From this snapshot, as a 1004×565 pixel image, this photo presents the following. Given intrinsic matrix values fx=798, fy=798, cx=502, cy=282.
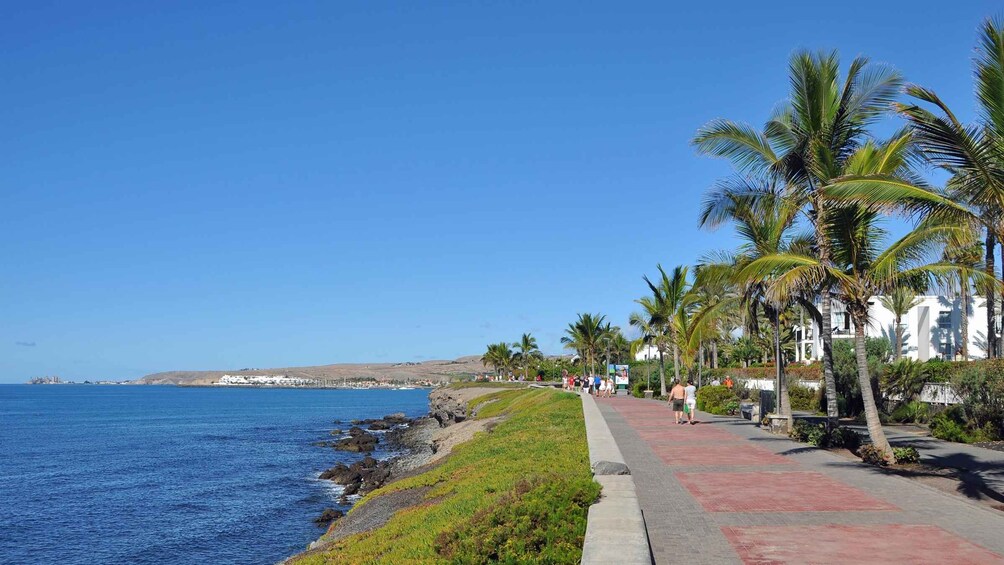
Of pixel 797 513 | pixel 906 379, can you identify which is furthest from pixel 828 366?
pixel 906 379

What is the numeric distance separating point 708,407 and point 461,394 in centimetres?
4422

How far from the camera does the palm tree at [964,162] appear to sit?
11.4 meters

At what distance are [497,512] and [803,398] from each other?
29.1 metres

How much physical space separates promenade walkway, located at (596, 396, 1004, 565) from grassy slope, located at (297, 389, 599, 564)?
1.06 meters

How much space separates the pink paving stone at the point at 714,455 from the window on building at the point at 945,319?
41.3m

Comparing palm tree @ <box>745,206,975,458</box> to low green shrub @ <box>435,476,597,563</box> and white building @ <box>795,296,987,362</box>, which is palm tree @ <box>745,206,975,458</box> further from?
white building @ <box>795,296,987,362</box>

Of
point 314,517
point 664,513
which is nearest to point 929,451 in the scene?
point 664,513

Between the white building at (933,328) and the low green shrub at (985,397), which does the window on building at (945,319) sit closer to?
the white building at (933,328)

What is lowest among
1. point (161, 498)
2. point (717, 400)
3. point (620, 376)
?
point (161, 498)

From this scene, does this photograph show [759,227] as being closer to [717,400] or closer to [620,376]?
[717,400]

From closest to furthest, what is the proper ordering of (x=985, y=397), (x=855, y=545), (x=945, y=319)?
1. (x=855, y=545)
2. (x=985, y=397)
3. (x=945, y=319)

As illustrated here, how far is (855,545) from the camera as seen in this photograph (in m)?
9.02

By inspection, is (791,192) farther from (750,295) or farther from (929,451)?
(929,451)

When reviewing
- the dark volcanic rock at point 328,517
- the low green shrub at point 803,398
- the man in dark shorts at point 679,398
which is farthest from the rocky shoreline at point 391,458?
the low green shrub at point 803,398
